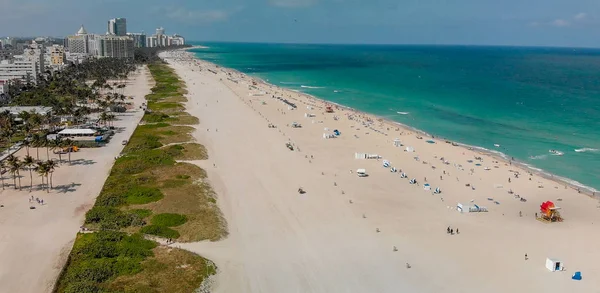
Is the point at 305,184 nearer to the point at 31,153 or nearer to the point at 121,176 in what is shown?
the point at 121,176

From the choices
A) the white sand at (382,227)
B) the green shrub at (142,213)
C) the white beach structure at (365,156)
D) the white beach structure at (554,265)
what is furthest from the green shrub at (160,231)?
the white beach structure at (365,156)

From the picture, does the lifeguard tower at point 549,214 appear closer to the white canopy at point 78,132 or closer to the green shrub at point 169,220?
the green shrub at point 169,220

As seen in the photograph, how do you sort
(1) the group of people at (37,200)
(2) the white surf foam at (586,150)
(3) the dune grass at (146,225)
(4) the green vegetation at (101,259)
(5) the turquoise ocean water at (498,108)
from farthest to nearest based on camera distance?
(5) the turquoise ocean water at (498,108) < (2) the white surf foam at (586,150) < (1) the group of people at (37,200) < (3) the dune grass at (146,225) < (4) the green vegetation at (101,259)

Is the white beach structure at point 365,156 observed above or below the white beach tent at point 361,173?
above

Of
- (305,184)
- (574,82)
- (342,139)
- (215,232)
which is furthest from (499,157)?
(574,82)

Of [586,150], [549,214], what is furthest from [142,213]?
[586,150]

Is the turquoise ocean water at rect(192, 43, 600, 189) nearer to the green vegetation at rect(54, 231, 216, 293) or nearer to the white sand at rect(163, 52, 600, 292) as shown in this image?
the white sand at rect(163, 52, 600, 292)

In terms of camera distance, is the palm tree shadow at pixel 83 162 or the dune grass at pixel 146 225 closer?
the dune grass at pixel 146 225

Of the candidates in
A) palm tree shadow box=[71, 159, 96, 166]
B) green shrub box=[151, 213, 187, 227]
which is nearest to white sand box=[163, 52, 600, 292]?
green shrub box=[151, 213, 187, 227]
